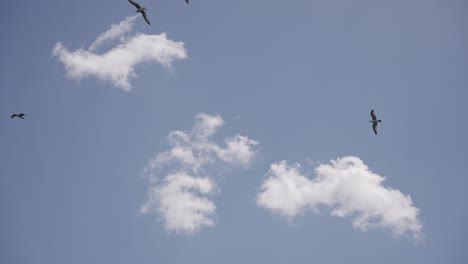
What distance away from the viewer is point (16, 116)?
253 feet

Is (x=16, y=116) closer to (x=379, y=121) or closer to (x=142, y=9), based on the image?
(x=142, y=9)

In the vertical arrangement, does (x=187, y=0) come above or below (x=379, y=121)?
below

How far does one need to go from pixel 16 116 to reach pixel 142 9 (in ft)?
87.6

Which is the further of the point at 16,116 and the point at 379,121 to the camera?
the point at 379,121

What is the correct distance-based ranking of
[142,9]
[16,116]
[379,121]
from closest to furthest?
[142,9] < [16,116] < [379,121]

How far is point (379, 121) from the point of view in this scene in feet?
284

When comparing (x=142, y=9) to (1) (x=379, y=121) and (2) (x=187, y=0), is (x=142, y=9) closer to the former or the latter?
(2) (x=187, y=0)

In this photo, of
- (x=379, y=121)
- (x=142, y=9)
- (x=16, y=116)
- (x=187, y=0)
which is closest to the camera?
(x=187, y=0)

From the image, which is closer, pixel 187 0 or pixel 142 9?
pixel 187 0

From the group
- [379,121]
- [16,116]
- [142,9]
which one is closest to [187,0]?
[142,9]

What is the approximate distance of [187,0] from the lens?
202 ft

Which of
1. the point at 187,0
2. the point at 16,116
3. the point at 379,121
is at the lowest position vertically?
the point at 16,116

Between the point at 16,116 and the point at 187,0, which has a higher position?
the point at 187,0

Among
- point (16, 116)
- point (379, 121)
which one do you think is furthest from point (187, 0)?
point (379, 121)
